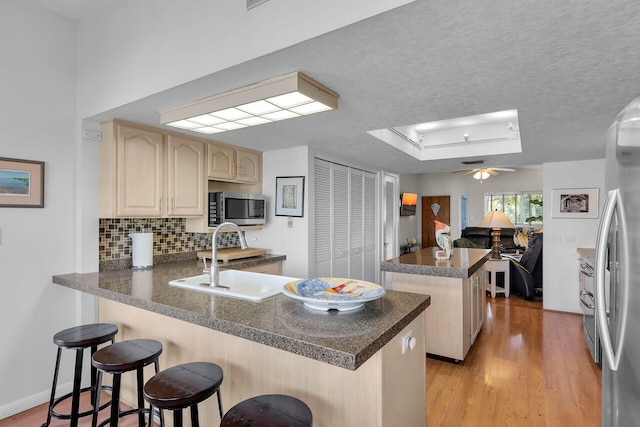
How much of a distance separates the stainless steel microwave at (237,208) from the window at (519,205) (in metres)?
7.28

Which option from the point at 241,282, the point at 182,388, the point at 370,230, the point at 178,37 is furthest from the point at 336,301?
the point at 370,230

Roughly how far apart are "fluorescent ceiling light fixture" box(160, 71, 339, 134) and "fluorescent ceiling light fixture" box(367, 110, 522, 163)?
4.89ft

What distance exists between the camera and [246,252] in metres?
3.52

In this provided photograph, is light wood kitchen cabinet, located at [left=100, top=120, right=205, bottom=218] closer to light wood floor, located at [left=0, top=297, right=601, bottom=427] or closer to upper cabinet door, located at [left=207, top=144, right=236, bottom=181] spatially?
upper cabinet door, located at [left=207, top=144, right=236, bottom=181]

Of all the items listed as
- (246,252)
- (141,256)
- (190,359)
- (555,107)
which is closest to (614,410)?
(555,107)

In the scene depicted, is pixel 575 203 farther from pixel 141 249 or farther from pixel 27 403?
pixel 27 403

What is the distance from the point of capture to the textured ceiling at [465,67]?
1.29 meters

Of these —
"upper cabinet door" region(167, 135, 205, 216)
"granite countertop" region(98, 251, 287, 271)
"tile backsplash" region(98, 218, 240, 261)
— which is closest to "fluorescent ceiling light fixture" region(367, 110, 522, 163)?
"granite countertop" region(98, 251, 287, 271)

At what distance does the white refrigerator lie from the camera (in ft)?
3.88

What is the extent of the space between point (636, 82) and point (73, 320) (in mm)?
4055

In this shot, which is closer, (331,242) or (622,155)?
(622,155)

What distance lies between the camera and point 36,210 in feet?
8.02

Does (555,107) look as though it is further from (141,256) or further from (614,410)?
(141,256)

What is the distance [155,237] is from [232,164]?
3.41 ft
